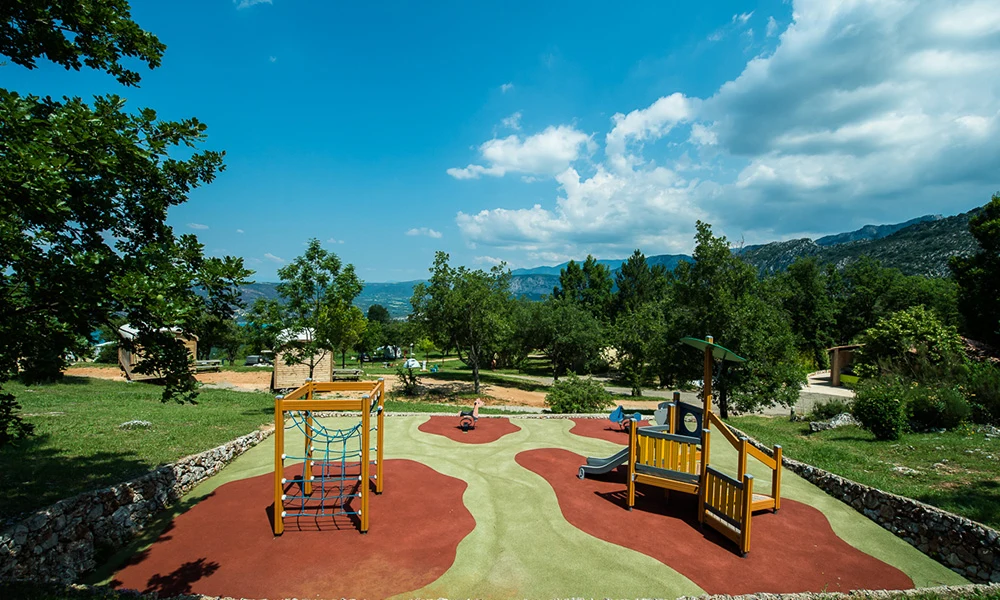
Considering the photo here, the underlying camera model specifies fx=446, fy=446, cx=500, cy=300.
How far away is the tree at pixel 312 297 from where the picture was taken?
57.0ft

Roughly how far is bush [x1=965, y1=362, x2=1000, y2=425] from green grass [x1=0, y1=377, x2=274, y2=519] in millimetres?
21927

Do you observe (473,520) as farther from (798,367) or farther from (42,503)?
(798,367)

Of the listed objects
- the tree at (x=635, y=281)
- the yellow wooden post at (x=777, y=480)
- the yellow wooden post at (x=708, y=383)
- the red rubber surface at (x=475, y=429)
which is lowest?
the red rubber surface at (x=475, y=429)

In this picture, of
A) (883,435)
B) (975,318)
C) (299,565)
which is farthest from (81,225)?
(975,318)

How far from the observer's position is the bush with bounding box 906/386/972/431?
43.1 ft

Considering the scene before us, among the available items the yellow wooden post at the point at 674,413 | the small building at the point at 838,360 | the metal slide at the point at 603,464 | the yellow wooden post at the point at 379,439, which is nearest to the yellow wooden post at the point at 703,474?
the yellow wooden post at the point at 674,413

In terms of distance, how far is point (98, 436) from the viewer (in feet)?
36.1

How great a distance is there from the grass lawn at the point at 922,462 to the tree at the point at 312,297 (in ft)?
51.7

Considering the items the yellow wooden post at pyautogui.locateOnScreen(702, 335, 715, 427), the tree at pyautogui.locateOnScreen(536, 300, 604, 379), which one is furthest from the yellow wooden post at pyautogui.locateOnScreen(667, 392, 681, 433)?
the tree at pyautogui.locateOnScreen(536, 300, 604, 379)

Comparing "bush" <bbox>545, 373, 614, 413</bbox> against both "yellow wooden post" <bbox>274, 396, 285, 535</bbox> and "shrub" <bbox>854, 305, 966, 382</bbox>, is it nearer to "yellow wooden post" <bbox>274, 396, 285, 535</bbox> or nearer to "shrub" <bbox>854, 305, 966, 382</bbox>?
"shrub" <bbox>854, 305, 966, 382</bbox>

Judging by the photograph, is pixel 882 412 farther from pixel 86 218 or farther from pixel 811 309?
pixel 811 309

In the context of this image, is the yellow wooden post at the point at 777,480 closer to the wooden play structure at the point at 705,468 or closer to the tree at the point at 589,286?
the wooden play structure at the point at 705,468

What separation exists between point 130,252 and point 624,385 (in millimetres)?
34525

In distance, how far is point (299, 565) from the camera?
637 cm
